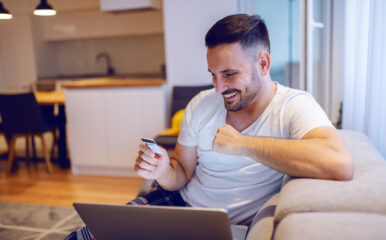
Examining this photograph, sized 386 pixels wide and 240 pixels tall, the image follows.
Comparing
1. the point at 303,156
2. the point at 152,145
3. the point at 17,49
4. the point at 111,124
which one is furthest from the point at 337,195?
the point at 17,49

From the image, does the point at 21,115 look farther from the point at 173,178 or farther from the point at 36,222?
the point at 173,178

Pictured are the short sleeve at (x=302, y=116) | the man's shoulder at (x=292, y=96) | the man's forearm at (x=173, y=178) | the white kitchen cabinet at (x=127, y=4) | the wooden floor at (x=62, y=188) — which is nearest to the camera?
the short sleeve at (x=302, y=116)

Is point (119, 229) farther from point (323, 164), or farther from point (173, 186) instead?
point (323, 164)

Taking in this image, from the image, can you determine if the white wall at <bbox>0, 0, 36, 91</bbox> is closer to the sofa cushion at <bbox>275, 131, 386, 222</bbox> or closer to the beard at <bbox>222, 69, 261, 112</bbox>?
the beard at <bbox>222, 69, 261, 112</bbox>

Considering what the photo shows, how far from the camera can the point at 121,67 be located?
20.3 feet

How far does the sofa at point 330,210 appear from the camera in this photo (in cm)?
72

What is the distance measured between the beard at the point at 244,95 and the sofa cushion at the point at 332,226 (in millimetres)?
497

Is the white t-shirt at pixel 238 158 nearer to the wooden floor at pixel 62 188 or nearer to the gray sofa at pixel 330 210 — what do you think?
the gray sofa at pixel 330 210

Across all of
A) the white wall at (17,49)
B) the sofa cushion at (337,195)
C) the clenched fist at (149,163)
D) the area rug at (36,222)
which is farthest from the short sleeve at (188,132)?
the white wall at (17,49)

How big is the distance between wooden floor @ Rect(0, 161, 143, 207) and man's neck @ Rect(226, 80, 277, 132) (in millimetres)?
1813

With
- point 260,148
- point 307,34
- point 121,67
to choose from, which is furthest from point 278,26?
point 121,67

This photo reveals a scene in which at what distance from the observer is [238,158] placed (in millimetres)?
1235

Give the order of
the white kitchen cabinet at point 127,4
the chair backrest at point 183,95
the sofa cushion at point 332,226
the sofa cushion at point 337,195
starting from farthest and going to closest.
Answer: the white kitchen cabinet at point 127,4
the chair backrest at point 183,95
the sofa cushion at point 337,195
the sofa cushion at point 332,226

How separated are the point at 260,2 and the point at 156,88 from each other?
1355mm
